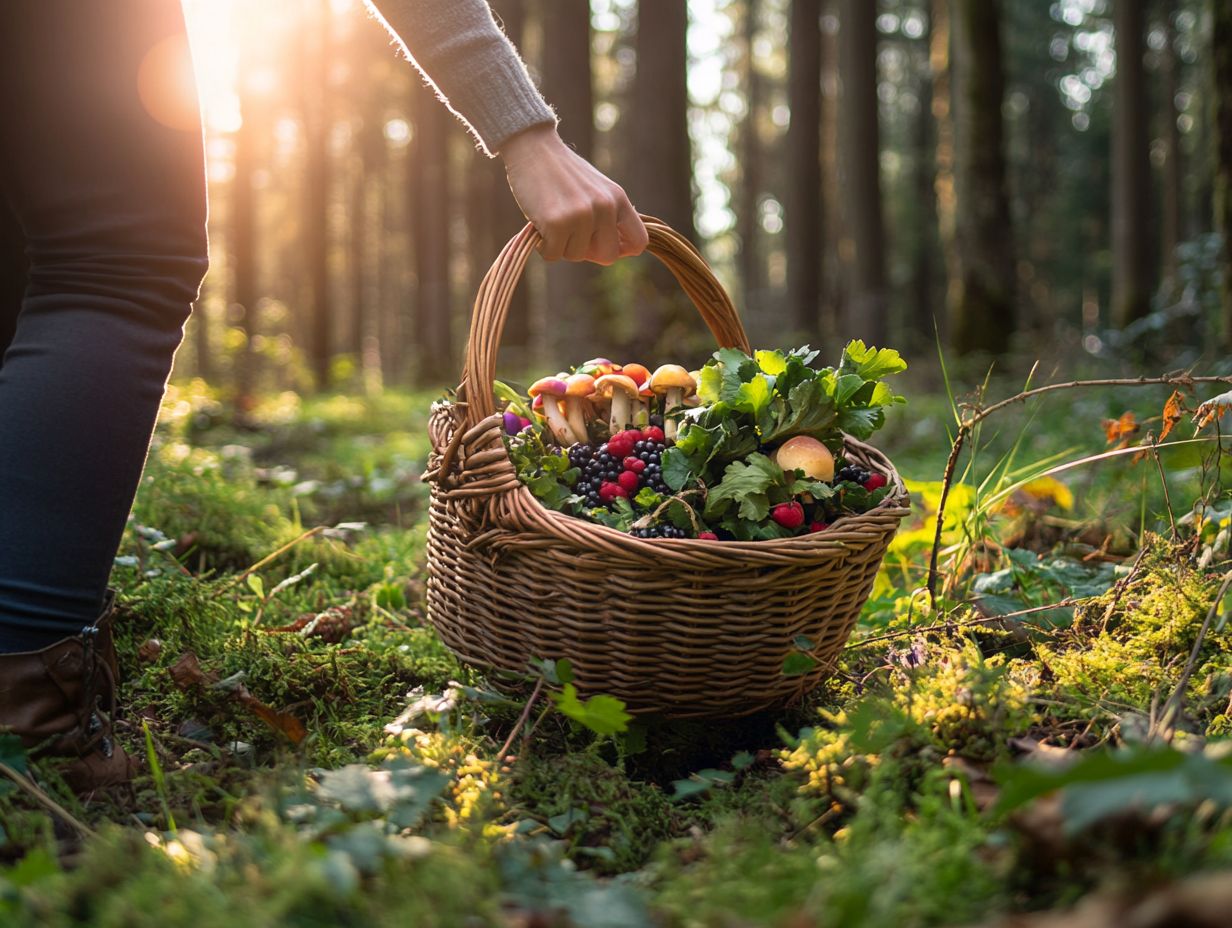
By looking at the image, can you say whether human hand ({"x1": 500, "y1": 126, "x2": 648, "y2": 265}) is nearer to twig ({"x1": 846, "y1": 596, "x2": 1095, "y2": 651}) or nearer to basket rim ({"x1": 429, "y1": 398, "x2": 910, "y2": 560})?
basket rim ({"x1": 429, "y1": 398, "x2": 910, "y2": 560})

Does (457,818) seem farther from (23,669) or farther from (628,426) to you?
(628,426)

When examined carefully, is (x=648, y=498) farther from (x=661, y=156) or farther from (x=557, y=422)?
(x=661, y=156)

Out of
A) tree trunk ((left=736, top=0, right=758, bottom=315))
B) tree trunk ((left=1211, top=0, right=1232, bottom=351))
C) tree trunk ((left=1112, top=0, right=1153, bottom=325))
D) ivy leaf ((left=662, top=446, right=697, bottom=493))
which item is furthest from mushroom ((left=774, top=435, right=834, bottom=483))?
tree trunk ((left=736, top=0, right=758, bottom=315))

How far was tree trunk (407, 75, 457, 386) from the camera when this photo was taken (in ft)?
46.2

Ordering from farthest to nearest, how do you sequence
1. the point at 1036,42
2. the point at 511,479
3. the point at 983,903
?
the point at 1036,42 < the point at 511,479 < the point at 983,903

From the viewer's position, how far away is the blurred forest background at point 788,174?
732 centimetres

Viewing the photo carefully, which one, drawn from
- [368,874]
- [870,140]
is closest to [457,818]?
[368,874]

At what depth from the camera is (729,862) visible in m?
1.03

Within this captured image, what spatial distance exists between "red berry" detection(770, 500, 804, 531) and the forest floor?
339 millimetres

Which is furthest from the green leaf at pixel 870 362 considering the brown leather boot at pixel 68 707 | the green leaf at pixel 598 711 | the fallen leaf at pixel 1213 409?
the brown leather boot at pixel 68 707

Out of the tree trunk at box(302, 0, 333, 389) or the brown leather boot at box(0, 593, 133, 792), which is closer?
the brown leather boot at box(0, 593, 133, 792)

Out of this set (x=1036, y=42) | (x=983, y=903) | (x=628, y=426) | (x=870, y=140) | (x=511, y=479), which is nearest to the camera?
(x=983, y=903)

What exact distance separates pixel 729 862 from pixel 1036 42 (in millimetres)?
27573

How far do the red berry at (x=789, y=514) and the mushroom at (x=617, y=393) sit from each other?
21.3 inches
